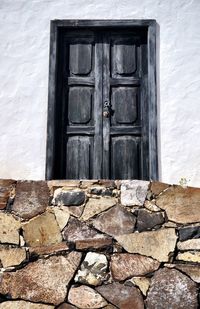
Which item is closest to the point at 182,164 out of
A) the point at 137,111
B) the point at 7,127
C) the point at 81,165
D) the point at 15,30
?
the point at 137,111

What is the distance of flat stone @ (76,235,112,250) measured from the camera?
148 inches

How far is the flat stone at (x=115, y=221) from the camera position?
382 cm

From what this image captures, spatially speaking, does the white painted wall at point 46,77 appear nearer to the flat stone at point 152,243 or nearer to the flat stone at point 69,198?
the flat stone at point 69,198

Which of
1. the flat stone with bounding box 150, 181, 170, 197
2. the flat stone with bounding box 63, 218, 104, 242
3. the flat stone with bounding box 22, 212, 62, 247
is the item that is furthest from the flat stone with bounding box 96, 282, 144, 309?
the flat stone with bounding box 150, 181, 170, 197

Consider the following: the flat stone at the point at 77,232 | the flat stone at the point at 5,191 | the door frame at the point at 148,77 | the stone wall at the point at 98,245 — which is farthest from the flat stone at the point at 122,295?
the door frame at the point at 148,77

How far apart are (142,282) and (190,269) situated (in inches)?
17.1

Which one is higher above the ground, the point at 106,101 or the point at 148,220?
the point at 106,101

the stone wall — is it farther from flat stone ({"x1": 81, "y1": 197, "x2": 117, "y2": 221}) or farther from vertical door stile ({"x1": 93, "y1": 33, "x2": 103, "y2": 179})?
vertical door stile ({"x1": 93, "y1": 33, "x2": 103, "y2": 179})

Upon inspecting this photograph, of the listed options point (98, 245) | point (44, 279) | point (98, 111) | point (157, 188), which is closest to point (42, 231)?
point (44, 279)

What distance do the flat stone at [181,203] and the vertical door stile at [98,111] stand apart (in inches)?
37.8

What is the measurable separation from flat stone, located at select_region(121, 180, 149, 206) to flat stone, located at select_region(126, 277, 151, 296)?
2.17 feet

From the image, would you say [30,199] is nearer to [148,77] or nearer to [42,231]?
[42,231]

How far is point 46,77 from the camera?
4.73m

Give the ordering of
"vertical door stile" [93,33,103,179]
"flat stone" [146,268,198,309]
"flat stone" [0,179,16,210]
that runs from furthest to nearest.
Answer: "vertical door stile" [93,33,103,179], "flat stone" [0,179,16,210], "flat stone" [146,268,198,309]
